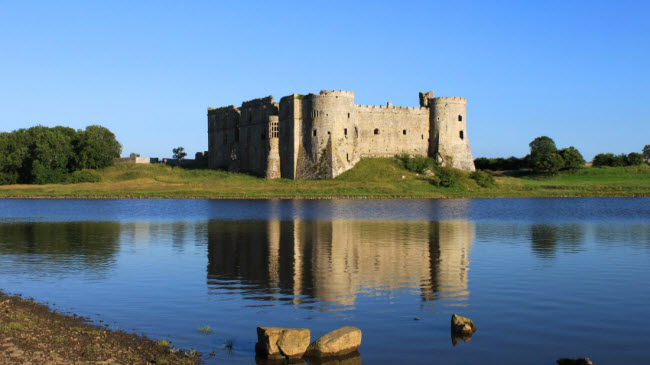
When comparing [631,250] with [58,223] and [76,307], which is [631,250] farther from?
[58,223]

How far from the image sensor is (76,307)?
17.8m

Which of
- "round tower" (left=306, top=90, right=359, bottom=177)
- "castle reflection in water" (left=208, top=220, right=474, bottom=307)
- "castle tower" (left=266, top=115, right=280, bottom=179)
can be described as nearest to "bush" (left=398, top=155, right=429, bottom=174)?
"round tower" (left=306, top=90, right=359, bottom=177)

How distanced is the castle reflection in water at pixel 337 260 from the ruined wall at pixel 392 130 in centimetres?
4561

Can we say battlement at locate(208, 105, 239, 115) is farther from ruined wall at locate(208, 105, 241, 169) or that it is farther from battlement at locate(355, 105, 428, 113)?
battlement at locate(355, 105, 428, 113)

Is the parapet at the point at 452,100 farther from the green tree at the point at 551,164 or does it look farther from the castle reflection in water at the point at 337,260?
the castle reflection in water at the point at 337,260

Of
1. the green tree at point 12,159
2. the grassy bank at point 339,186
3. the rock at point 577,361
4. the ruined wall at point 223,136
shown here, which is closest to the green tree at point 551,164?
the grassy bank at point 339,186

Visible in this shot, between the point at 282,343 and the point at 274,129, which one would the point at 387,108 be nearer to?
the point at 274,129

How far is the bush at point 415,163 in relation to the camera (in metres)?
85.8

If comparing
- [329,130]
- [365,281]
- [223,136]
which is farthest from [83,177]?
[365,281]

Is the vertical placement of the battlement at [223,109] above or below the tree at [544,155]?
above

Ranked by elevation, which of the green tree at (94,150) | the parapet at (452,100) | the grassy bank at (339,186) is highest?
the parapet at (452,100)

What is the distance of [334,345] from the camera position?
45.2 ft

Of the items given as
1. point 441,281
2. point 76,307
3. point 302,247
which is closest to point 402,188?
point 302,247

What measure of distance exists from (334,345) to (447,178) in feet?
227
